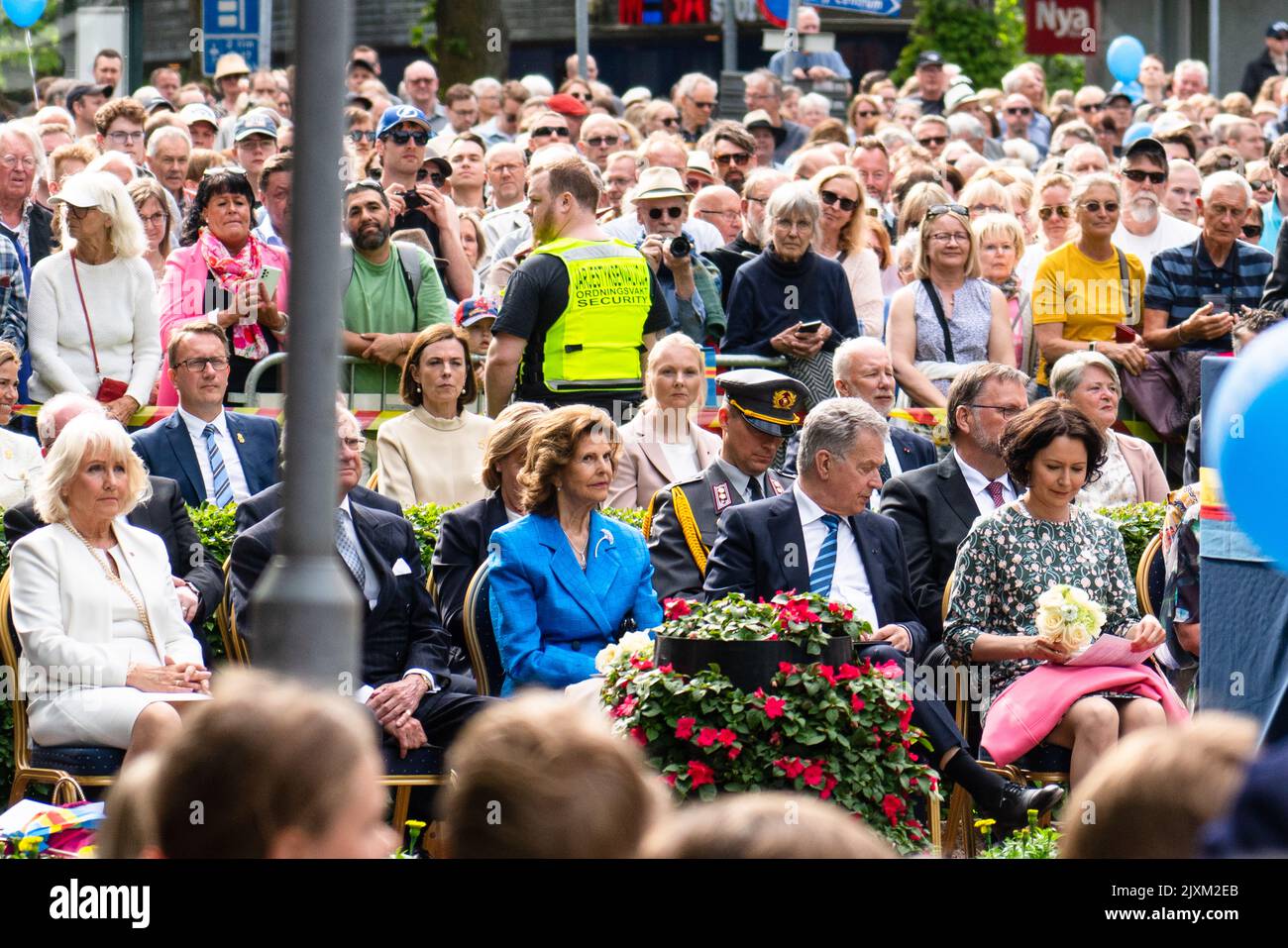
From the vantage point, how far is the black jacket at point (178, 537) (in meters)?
7.91

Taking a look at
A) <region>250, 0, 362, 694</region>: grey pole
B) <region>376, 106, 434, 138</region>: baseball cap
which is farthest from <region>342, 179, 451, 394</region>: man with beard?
<region>250, 0, 362, 694</region>: grey pole

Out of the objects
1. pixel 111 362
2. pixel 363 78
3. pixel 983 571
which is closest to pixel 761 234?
pixel 111 362

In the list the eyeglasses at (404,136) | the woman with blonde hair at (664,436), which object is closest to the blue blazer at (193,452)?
the woman with blonde hair at (664,436)

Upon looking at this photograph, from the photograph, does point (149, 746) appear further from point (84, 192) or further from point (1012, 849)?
point (84, 192)

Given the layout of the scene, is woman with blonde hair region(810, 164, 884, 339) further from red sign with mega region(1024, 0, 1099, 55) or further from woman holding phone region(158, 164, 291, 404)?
red sign with mega region(1024, 0, 1099, 55)

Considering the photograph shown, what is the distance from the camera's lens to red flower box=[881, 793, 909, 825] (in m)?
6.26

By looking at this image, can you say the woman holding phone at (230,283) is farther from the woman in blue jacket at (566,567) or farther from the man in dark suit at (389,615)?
the woman in blue jacket at (566,567)

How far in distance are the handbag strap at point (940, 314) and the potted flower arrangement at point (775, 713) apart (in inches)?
207

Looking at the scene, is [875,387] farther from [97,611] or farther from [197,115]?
[197,115]

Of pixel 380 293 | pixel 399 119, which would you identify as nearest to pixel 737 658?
pixel 380 293

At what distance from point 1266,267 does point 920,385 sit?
2379 millimetres

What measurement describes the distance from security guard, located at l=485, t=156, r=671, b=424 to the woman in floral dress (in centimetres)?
237

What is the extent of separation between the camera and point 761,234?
1240 centimetres

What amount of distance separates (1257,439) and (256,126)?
10629 millimetres
